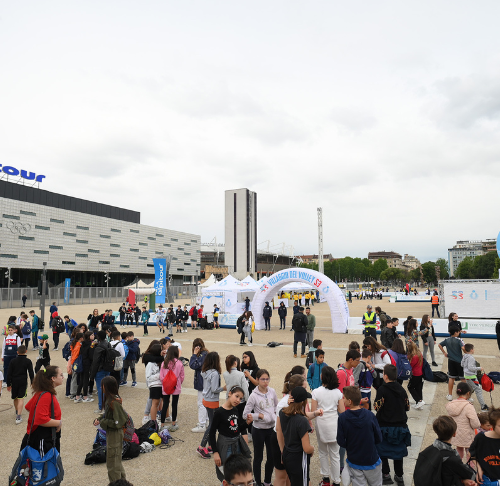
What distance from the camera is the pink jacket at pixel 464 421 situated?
484 centimetres

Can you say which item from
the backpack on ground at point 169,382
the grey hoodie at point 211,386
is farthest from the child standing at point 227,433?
the backpack on ground at point 169,382

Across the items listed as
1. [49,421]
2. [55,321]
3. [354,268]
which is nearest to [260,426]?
[49,421]

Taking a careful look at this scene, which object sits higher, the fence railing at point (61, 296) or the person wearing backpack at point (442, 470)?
the fence railing at point (61, 296)

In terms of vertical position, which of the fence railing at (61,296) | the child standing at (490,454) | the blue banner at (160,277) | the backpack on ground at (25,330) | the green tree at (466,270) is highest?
the green tree at (466,270)

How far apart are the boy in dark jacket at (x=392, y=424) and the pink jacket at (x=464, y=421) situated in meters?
0.64

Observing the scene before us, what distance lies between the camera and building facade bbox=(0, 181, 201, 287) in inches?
2234

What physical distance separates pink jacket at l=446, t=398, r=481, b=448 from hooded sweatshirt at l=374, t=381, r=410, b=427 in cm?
61

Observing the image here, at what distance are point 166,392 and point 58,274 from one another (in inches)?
2659

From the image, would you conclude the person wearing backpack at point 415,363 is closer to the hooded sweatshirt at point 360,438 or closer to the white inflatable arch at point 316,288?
the hooded sweatshirt at point 360,438

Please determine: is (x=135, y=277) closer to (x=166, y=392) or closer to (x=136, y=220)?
(x=136, y=220)

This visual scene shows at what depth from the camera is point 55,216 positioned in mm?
63156

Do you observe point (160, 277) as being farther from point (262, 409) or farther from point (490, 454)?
point (490, 454)

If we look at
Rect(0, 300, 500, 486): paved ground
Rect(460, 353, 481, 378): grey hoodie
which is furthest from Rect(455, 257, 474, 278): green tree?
Rect(460, 353, 481, 378): grey hoodie

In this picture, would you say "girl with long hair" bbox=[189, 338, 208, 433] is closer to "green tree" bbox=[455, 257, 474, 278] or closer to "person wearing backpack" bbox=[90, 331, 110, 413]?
"person wearing backpack" bbox=[90, 331, 110, 413]
